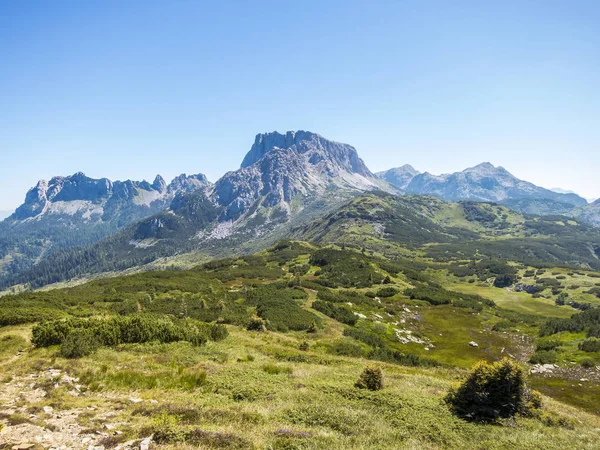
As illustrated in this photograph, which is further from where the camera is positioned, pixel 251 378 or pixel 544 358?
pixel 544 358

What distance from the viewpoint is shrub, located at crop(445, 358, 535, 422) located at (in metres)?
18.5

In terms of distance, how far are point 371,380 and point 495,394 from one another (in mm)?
7500

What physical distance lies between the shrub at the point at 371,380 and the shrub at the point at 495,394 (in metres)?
4.44

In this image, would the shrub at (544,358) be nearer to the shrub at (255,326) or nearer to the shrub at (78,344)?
the shrub at (255,326)

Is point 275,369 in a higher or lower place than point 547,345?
higher

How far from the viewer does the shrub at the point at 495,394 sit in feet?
60.8

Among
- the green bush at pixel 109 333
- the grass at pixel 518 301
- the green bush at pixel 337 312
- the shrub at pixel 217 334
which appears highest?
the green bush at pixel 109 333

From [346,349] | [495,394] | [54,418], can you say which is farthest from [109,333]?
[495,394]

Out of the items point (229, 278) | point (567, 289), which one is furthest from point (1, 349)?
point (567, 289)

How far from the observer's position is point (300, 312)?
58.4m

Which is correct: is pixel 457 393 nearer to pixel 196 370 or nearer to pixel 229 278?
pixel 196 370

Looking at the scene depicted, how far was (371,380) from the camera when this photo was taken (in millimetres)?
21734

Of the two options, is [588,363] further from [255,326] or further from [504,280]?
[504,280]

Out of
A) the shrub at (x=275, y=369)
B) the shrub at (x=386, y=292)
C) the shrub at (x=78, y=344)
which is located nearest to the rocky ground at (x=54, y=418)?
the shrub at (x=78, y=344)
